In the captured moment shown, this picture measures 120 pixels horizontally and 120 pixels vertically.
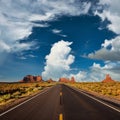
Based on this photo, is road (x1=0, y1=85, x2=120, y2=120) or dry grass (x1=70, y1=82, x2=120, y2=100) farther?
dry grass (x1=70, y1=82, x2=120, y2=100)

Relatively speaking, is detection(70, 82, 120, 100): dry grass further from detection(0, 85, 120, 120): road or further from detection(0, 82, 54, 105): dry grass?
detection(0, 82, 54, 105): dry grass

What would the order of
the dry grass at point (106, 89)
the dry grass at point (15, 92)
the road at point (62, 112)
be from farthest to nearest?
the dry grass at point (106, 89) < the dry grass at point (15, 92) < the road at point (62, 112)

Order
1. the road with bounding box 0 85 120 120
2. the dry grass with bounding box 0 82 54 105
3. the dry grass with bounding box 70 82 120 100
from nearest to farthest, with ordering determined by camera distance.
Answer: the road with bounding box 0 85 120 120 < the dry grass with bounding box 0 82 54 105 < the dry grass with bounding box 70 82 120 100

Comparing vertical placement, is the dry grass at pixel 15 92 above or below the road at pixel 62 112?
above

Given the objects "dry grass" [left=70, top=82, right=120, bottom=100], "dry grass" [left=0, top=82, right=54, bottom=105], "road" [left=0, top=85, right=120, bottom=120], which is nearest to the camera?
"road" [left=0, top=85, right=120, bottom=120]

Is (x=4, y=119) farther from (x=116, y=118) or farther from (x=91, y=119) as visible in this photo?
(x=116, y=118)

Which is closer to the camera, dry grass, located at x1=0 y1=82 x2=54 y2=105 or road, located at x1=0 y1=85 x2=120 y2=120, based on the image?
road, located at x1=0 y1=85 x2=120 y2=120

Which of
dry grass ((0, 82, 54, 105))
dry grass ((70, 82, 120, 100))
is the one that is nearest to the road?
dry grass ((0, 82, 54, 105))

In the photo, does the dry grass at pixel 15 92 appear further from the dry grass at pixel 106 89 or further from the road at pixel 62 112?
the dry grass at pixel 106 89

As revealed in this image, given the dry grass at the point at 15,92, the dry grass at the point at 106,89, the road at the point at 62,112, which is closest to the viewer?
the road at the point at 62,112

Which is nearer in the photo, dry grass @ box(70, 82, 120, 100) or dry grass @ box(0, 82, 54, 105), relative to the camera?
dry grass @ box(0, 82, 54, 105)

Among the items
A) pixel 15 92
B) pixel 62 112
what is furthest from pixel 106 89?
pixel 62 112

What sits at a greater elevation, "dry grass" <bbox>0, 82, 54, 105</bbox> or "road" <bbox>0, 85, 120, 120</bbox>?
"dry grass" <bbox>0, 82, 54, 105</bbox>

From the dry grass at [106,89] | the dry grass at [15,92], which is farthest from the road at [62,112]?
the dry grass at [106,89]
